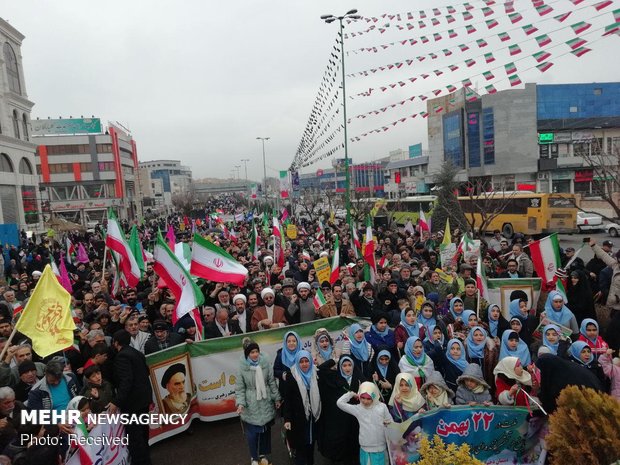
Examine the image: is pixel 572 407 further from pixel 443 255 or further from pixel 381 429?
pixel 443 255

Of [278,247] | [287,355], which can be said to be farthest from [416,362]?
[278,247]

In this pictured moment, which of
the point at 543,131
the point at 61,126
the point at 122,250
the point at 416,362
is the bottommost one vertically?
the point at 416,362

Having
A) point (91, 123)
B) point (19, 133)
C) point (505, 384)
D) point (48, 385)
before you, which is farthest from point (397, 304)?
point (91, 123)

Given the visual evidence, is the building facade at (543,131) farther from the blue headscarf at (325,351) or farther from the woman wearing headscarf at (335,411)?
the woman wearing headscarf at (335,411)

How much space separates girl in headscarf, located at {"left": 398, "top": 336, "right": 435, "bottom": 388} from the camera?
16.0ft

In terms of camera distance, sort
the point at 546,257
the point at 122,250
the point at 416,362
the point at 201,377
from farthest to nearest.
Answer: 1. the point at 122,250
2. the point at 546,257
3. the point at 201,377
4. the point at 416,362

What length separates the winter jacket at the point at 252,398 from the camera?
476 cm

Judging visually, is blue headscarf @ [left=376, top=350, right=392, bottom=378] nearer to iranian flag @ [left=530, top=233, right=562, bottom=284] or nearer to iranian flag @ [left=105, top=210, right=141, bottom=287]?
iranian flag @ [left=530, top=233, right=562, bottom=284]

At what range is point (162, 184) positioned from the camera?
107438mm

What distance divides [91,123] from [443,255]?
61.0m

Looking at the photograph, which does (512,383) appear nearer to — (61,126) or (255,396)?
(255,396)

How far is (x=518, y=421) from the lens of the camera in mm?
4277

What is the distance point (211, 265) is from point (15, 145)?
3576 centimetres

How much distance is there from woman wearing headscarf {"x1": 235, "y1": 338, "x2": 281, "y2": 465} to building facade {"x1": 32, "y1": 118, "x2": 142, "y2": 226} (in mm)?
Result: 56752
